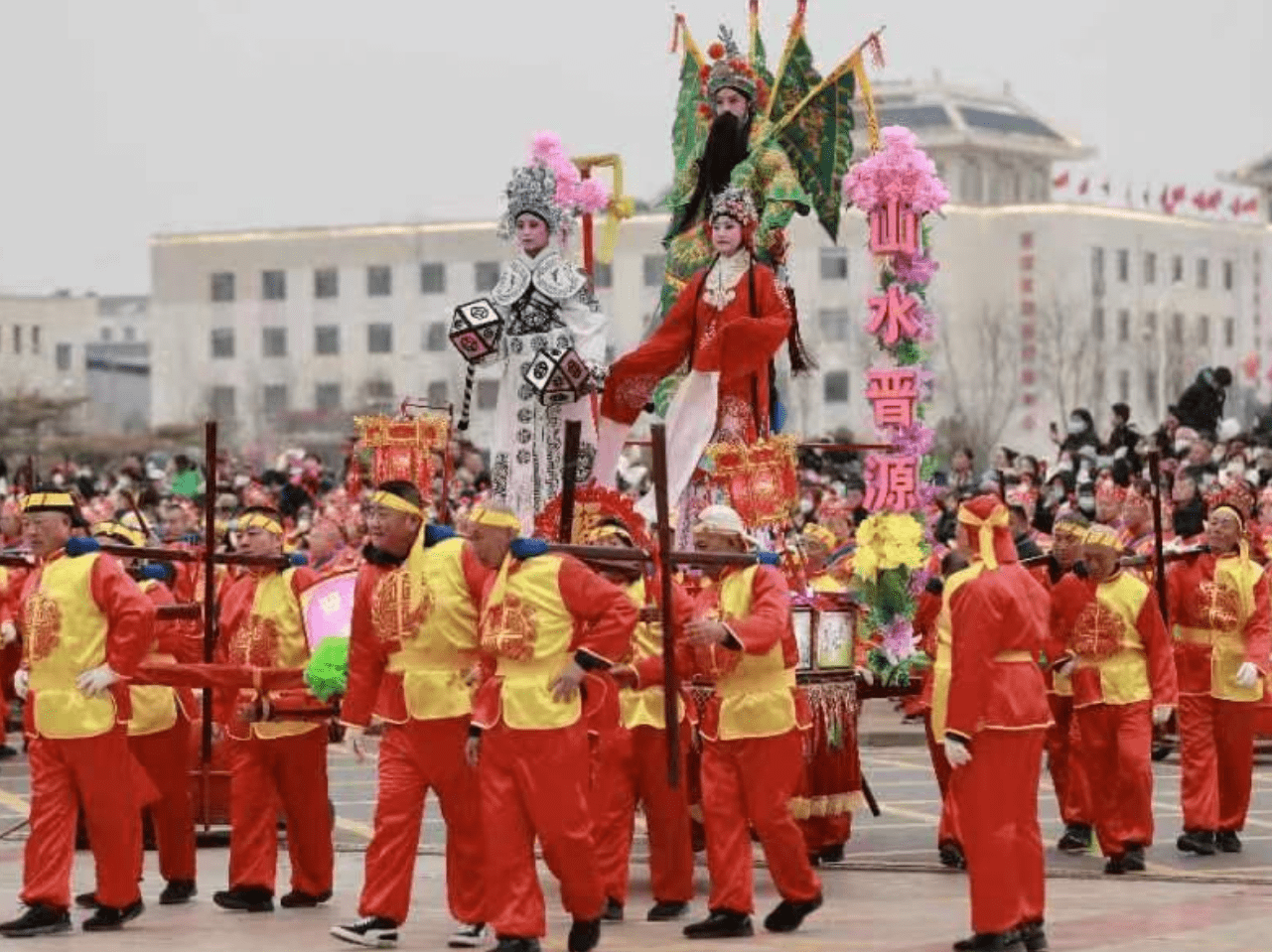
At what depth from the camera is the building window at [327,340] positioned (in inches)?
4178

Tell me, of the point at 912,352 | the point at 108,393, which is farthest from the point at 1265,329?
the point at 912,352

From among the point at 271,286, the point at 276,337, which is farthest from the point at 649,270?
the point at 276,337

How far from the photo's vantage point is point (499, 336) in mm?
19109

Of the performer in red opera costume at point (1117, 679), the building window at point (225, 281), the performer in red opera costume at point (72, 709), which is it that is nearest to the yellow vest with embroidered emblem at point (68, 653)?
the performer in red opera costume at point (72, 709)

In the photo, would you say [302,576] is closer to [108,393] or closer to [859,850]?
[859,850]

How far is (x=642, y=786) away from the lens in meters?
16.2

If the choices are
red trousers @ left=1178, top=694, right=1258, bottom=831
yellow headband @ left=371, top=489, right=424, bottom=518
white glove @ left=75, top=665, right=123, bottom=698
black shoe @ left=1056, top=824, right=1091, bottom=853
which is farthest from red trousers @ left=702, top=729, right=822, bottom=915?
Result: red trousers @ left=1178, top=694, right=1258, bottom=831

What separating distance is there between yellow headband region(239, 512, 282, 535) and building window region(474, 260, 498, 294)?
84677mm

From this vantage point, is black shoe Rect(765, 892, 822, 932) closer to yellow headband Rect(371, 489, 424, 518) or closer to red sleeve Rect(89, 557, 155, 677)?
yellow headband Rect(371, 489, 424, 518)

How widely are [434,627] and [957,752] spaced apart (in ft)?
7.53

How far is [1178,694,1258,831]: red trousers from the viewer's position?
61.3 ft

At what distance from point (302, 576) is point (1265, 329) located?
3896 inches

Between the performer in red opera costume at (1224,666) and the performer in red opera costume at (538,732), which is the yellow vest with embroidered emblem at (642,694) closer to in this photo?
the performer in red opera costume at (538,732)

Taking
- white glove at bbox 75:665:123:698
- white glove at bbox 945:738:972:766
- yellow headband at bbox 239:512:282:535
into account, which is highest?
yellow headband at bbox 239:512:282:535
